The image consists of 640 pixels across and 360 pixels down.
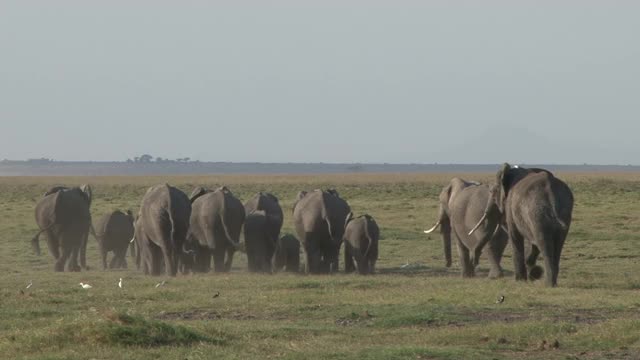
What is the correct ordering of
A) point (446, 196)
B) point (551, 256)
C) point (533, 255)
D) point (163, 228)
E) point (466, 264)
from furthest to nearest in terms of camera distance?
point (446, 196) → point (163, 228) → point (466, 264) → point (533, 255) → point (551, 256)

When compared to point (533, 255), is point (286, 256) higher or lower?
lower

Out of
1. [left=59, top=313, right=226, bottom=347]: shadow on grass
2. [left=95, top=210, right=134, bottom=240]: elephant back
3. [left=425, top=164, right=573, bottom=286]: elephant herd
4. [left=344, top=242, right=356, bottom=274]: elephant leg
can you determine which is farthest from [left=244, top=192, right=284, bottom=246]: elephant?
[left=59, top=313, right=226, bottom=347]: shadow on grass

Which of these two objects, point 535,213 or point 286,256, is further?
point 286,256

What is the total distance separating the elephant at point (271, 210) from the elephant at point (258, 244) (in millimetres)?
163

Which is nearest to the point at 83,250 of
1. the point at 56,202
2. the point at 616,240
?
the point at 56,202

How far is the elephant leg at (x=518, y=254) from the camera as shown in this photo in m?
24.8

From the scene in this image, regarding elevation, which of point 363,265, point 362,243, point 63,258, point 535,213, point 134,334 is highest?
point 535,213

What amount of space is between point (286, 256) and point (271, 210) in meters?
1.25

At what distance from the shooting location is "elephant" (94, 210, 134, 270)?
34500 mm

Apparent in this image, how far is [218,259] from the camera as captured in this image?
30.5m

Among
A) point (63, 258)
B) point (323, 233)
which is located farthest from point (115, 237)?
point (323, 233)

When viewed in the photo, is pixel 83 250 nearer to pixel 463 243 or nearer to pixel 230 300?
pixel 463 243

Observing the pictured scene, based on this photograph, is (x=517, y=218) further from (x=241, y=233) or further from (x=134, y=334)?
(x=134, y=334)

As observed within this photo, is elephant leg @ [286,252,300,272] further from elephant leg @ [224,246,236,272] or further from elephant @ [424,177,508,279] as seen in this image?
elephant @ [424,177,508,279]
